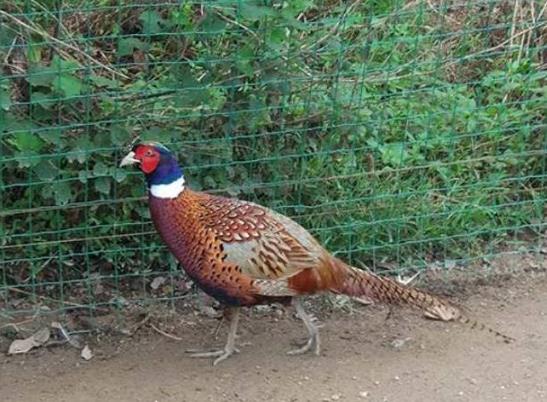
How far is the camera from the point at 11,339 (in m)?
5.18

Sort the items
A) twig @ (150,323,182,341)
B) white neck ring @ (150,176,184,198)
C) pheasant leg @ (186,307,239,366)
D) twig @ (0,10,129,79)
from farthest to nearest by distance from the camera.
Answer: twig @ (150,323,182,341) < pheasant leg @ (186,307,239,366) < white neck ring @ (150,176,184,198) < twig @ (0,10,129,79)

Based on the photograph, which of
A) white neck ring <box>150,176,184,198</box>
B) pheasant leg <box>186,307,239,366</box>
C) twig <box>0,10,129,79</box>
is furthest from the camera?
pheasant leg <box>186,307,239,366</box>

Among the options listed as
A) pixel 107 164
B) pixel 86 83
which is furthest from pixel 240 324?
pixel 86 83

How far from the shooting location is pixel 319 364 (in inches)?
199

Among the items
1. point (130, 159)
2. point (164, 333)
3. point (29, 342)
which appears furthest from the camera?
point (164, 333)

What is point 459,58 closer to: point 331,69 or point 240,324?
point 331,69

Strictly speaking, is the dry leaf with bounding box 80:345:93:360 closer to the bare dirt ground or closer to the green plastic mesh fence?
the bare dirt ground

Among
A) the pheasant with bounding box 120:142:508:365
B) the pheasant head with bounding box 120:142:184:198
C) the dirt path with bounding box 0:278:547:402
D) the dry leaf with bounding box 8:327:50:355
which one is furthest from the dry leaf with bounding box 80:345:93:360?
the pheasant head with bounding box 120:142:184:198

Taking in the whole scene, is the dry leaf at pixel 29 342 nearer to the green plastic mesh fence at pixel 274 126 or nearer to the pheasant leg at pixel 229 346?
the green plastic mesh fence at pixel 274 126

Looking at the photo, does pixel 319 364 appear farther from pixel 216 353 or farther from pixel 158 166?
pixel 158 166

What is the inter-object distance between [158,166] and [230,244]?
0.40m

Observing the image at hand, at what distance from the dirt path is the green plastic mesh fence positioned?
0.37 metres

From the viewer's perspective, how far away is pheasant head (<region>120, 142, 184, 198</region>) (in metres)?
4.85

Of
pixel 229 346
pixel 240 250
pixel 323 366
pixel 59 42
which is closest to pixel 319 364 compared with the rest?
pixel 323 366
